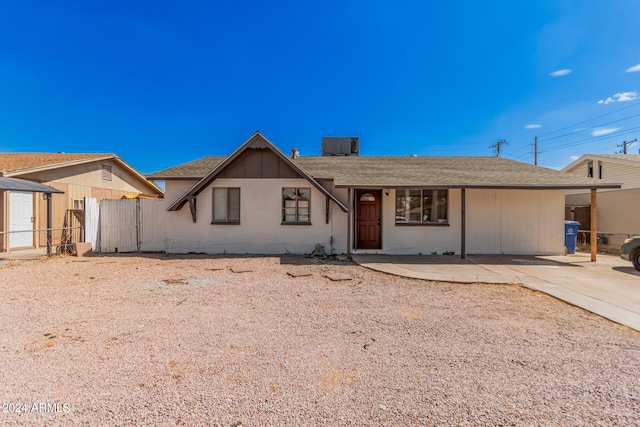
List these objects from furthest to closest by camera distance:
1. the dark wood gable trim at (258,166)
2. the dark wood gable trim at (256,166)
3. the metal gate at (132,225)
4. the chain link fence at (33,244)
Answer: the metal gate at (132,225) → the dark wood gable trim at (258,166) → the dark wood gable trim at (256,166) → the chain link fence at (33,244)

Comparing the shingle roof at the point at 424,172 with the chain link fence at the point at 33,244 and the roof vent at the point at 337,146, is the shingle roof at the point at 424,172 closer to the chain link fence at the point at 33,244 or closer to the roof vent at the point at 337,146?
the roof vent at the point at 337,146

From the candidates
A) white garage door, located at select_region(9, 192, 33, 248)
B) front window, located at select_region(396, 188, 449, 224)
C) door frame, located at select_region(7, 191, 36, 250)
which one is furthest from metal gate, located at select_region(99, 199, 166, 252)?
front window, located at select_region(396, 188, 449, 224)

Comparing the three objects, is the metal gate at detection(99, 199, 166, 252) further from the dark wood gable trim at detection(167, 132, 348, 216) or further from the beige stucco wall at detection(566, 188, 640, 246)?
the beige stucco wall at detection(566, 188, 640, 246)

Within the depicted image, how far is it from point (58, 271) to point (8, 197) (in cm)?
639

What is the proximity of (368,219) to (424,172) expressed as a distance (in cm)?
296

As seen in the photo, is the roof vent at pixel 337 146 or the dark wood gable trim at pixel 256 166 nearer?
the dark wood gable trim at pixel 256 166

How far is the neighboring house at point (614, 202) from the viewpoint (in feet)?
44.9

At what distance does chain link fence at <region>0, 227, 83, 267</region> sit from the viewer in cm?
970

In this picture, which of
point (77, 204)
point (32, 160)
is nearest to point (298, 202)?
point (77, 204)

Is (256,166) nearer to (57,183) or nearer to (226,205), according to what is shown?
(226,205)

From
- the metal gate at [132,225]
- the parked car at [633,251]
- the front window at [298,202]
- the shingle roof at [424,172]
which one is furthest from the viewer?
the metal gate at [132,225]

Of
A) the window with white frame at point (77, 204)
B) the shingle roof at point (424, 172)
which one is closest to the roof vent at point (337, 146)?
the shingle roof at point (424, 172)

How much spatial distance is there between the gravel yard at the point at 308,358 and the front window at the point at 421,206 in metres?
5.02

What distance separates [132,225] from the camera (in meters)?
10.9
